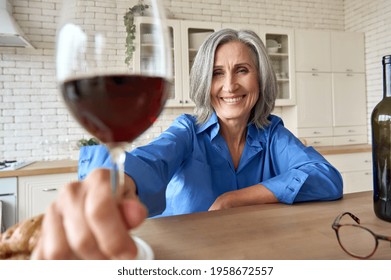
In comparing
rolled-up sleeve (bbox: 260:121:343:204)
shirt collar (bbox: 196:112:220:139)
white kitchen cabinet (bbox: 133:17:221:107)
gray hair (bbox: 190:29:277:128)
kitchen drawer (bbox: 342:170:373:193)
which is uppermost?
white kitchen cabinet (bbox: 133:17:221:107)

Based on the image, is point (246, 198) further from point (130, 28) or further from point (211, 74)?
point (130, 28)

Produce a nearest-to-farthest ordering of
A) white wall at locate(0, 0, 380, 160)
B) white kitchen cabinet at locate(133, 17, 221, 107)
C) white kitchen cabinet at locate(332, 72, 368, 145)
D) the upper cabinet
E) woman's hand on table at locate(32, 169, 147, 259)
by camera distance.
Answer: woman's hand on table at locate(32, 169, 147, 259)
white wall at locate(0, 0, 380, 160)
white kitchen cabinet at locate(133, 17, 221, 107)
the upper cabinet
white kitchen cabinet at locate(332, 72, 368, 145)

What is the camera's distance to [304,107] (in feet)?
10.0

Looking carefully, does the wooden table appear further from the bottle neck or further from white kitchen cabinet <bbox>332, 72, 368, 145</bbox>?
white kitchen cabinet <bbox>332, 72, 368, 145</bbox>

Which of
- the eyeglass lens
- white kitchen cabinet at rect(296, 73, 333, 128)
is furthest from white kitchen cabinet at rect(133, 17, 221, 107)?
the eyeglass lens

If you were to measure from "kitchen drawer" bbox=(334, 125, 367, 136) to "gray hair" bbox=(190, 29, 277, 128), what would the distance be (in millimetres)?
2432

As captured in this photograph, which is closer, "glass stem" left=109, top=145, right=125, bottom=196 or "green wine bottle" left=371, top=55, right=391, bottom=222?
"glass stem" left=109, top=145, right=125, bottom=196

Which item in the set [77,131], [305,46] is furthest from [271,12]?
[77,131]

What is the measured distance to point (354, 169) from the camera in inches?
109

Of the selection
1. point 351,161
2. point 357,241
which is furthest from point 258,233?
point 351,161

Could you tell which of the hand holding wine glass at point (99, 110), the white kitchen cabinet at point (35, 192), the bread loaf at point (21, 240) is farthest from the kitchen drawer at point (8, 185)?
the hand holding wine glass at point (99, 110)

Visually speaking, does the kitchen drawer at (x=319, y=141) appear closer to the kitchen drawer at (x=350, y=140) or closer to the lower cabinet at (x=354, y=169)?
the kitchen drawer at (x=350, y=140)

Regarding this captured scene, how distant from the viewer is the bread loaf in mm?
327

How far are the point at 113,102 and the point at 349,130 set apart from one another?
3.43 meters
